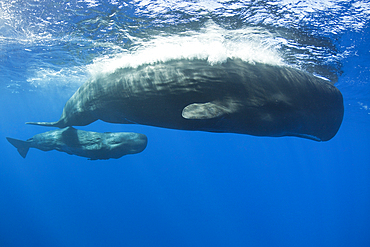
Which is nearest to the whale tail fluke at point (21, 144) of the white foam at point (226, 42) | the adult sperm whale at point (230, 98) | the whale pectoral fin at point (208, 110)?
the white foam at point (226, 42)

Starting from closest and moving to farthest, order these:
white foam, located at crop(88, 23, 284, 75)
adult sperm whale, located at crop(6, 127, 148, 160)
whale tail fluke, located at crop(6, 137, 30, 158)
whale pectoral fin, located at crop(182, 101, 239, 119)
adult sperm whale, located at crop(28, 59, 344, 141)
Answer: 1. whale pectoral fin, located at crop(182, 101, 239, 119)
2. adult sperm whale, located at crop(28, 59, 344, 141)
3. white foam, located at crop(88, 23, 284, 75)
4. adult sperm whale, located at crop(6, 127, 148, 160)
5. whale tail fluke, located at crop(6, 137, 30, 158)

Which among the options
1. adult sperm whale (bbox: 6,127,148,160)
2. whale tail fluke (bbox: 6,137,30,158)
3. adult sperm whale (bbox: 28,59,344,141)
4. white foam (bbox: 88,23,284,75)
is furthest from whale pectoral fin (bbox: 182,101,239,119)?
whale tail fluke (bbox: 6,137,30,158)

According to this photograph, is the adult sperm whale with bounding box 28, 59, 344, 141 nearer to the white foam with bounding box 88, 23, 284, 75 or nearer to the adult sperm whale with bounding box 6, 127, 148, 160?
the white foam with bounding box 88, 23, 284, 75

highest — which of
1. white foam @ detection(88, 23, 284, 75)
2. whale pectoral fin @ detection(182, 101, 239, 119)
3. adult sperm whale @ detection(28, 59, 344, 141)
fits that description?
white foam @ detection(88, 23, 284, 75)

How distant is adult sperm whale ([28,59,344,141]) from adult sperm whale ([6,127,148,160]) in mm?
3307

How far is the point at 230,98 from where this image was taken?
12.1 ft

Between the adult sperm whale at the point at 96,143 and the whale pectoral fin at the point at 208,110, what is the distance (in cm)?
494

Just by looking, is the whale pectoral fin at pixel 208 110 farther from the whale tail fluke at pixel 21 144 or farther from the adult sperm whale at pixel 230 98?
the whale tail fluke at pixel 21 144

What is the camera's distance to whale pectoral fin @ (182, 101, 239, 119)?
125 inches

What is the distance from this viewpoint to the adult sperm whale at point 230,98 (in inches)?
145

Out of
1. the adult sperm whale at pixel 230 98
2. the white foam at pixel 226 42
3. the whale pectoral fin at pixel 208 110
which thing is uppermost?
the white foam at pixel 226 42

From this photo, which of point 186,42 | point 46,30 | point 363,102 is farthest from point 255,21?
point 363,102

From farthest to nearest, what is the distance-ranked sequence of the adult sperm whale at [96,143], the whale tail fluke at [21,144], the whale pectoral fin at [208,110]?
the whale tail fluke at [21,144]
the adult sperm whale at [96,143]
the whale pectoral fin at [208,110]

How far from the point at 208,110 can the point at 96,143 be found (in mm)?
6115
